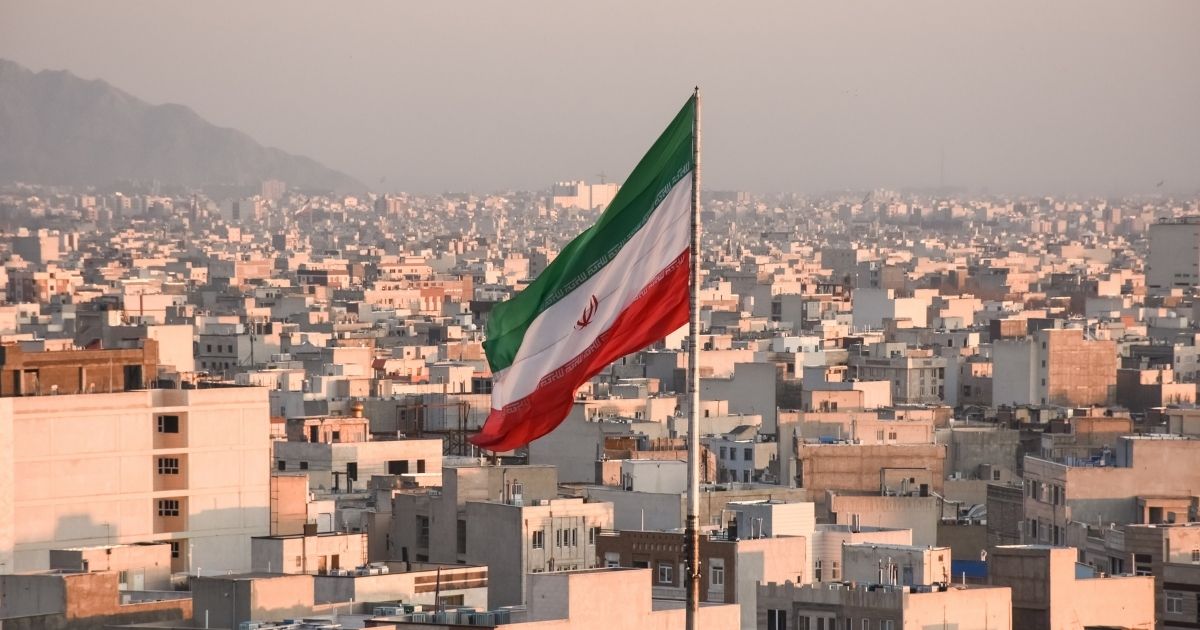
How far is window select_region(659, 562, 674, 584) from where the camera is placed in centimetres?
3030

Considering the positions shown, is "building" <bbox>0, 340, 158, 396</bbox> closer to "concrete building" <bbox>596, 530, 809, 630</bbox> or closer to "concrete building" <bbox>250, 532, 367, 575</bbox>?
"concrete building" <bbox>250, 532, 367, 575</bbox>

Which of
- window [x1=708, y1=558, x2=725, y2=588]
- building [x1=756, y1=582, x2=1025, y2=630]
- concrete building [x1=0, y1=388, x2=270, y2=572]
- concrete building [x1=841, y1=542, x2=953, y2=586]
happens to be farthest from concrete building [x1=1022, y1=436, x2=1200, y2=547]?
building [x1=756, y1=582, x2=1025, y2=630]

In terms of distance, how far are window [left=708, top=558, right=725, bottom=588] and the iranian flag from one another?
12.7m

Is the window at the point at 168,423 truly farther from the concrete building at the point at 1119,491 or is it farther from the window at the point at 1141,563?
the concrete building at the point at 1119,491

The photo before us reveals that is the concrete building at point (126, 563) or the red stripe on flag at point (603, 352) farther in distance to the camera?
the concrete building at point (126, 563)

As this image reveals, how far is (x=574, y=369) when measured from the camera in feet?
53.3

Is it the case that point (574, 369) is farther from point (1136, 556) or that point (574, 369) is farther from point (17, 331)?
point (17, 331)

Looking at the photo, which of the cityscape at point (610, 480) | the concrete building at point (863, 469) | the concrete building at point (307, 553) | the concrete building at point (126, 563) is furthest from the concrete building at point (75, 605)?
the concrete building at point (863, 469)

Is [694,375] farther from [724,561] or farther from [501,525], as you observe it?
[501,525]

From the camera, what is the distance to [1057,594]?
1128 inches

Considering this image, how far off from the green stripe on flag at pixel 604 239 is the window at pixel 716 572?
12458 millimetres

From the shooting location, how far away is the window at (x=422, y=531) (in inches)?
1403

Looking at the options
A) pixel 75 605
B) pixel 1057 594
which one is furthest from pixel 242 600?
pixel 1057 594

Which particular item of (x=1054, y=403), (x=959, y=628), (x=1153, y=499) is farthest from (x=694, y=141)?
(x=1054, y=403)
